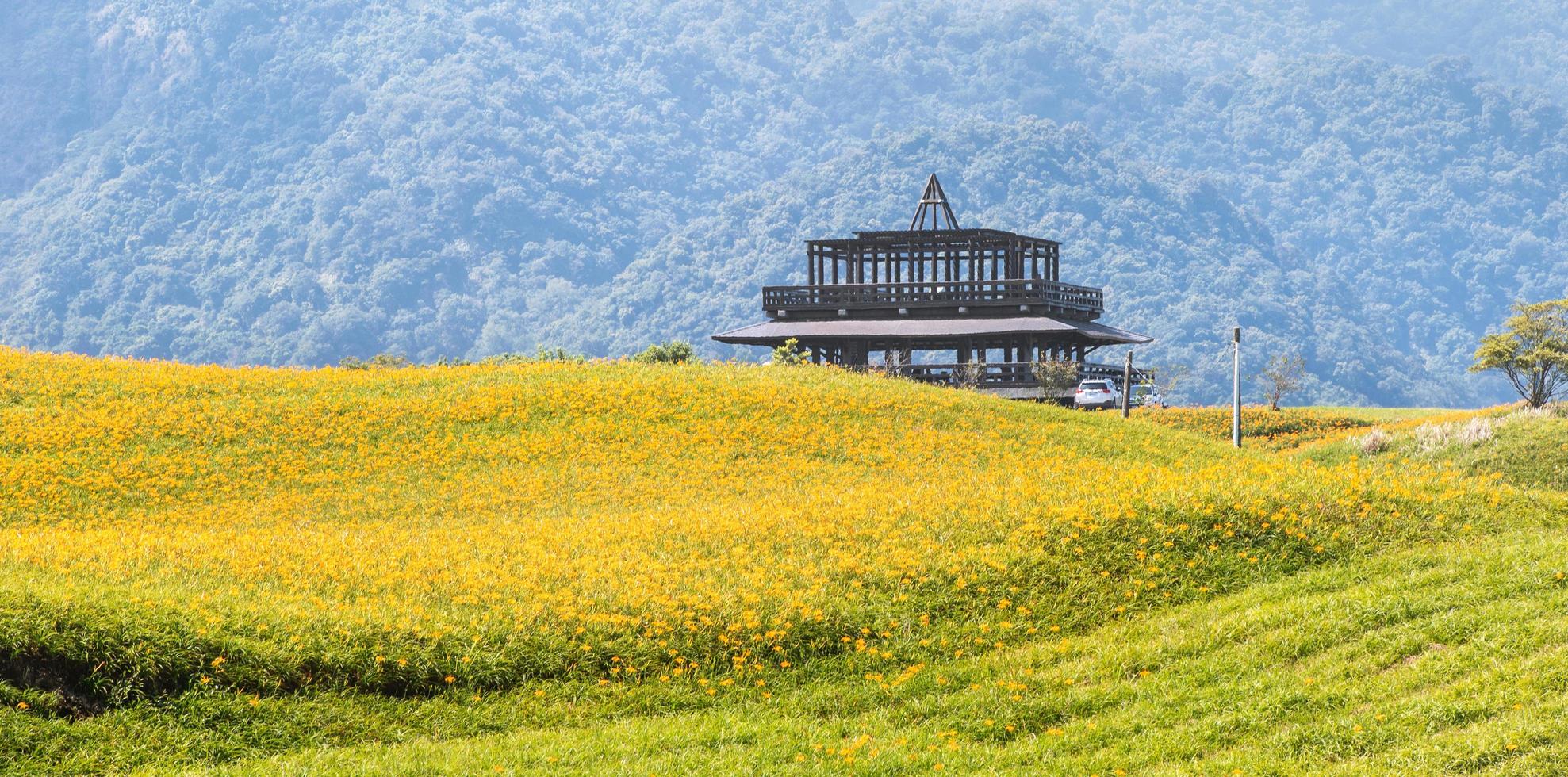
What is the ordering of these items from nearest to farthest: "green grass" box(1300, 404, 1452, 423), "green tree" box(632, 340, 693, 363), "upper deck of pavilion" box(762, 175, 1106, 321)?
"green tree" box(632, 340, 693, 363) < "green grass" box(1300, 404, 1452, 423) < "upper deck of pavilion" box(762, 175, 1106, 321)

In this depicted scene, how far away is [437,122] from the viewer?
6437 inches

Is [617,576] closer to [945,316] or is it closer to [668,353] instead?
[668,353]

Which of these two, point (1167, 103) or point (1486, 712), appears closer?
point (1486, 712)

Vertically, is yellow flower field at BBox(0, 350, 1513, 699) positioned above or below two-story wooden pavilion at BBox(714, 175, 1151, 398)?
below

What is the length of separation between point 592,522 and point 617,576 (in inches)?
118

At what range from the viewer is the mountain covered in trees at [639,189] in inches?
5404

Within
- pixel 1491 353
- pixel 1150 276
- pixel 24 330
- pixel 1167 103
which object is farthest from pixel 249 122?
pixel 1491 353

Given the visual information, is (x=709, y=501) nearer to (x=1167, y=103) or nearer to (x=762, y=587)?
(x=762, y=587)

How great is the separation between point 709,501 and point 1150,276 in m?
121

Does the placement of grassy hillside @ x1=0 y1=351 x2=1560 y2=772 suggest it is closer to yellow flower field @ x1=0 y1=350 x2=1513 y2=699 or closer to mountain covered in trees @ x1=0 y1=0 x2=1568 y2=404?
yellow flower field @ x1=0 y1=350 x2=1513 y2=699

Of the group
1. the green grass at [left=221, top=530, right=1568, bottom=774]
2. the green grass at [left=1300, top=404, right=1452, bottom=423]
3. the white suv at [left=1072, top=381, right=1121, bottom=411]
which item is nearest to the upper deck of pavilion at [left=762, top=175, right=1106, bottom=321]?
the white suv at [left=1072, top=381, right=1121, bottom=411]

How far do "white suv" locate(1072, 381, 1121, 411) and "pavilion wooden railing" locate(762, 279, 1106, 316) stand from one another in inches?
131

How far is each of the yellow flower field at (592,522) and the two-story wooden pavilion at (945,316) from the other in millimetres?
17286

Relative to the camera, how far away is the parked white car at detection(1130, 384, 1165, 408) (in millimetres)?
47434
